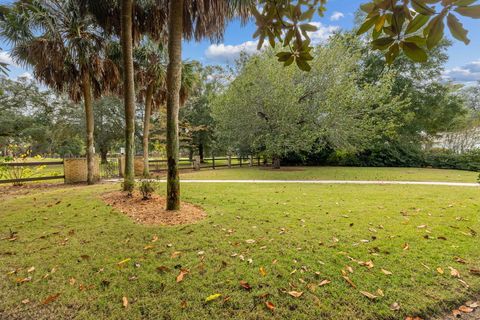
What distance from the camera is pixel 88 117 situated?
928 centimetres

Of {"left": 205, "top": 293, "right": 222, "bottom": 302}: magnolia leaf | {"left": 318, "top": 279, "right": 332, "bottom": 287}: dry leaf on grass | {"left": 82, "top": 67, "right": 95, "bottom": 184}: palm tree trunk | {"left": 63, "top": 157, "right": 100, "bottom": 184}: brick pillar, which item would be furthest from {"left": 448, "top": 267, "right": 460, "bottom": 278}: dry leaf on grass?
{"left": 63, "top": 157, "right": 100, "bottom": 184}: brick pillar

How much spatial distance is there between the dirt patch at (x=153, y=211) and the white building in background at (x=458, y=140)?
30.2 metres

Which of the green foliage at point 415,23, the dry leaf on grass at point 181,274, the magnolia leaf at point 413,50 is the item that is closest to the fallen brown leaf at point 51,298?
the dry leaf on grass at point 181,274

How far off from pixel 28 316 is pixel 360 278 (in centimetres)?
319

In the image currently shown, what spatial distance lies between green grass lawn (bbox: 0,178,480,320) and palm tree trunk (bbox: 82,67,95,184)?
438 centimetres

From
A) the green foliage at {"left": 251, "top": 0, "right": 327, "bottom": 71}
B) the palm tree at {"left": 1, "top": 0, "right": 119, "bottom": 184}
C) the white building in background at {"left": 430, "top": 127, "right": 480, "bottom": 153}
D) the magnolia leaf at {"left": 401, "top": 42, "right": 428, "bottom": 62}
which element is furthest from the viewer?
the white building in background at {"left": 430, "top": 127, "right": 480, "bottom": 153}

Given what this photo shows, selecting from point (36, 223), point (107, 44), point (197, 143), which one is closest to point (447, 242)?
point (36, 223)

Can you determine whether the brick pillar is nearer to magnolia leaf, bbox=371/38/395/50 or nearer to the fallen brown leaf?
the fallen brown leaf

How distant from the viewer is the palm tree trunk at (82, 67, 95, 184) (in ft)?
29.6

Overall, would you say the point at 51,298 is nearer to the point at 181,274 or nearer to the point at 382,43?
the point at 181,274

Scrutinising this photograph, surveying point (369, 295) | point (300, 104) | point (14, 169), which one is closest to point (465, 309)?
point (369, 295)

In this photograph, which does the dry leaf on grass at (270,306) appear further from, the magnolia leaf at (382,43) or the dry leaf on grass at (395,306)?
the magnolia leaf at (382,43)

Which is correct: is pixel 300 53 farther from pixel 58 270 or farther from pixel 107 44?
pixel 107 44

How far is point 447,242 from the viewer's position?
3.54 m
